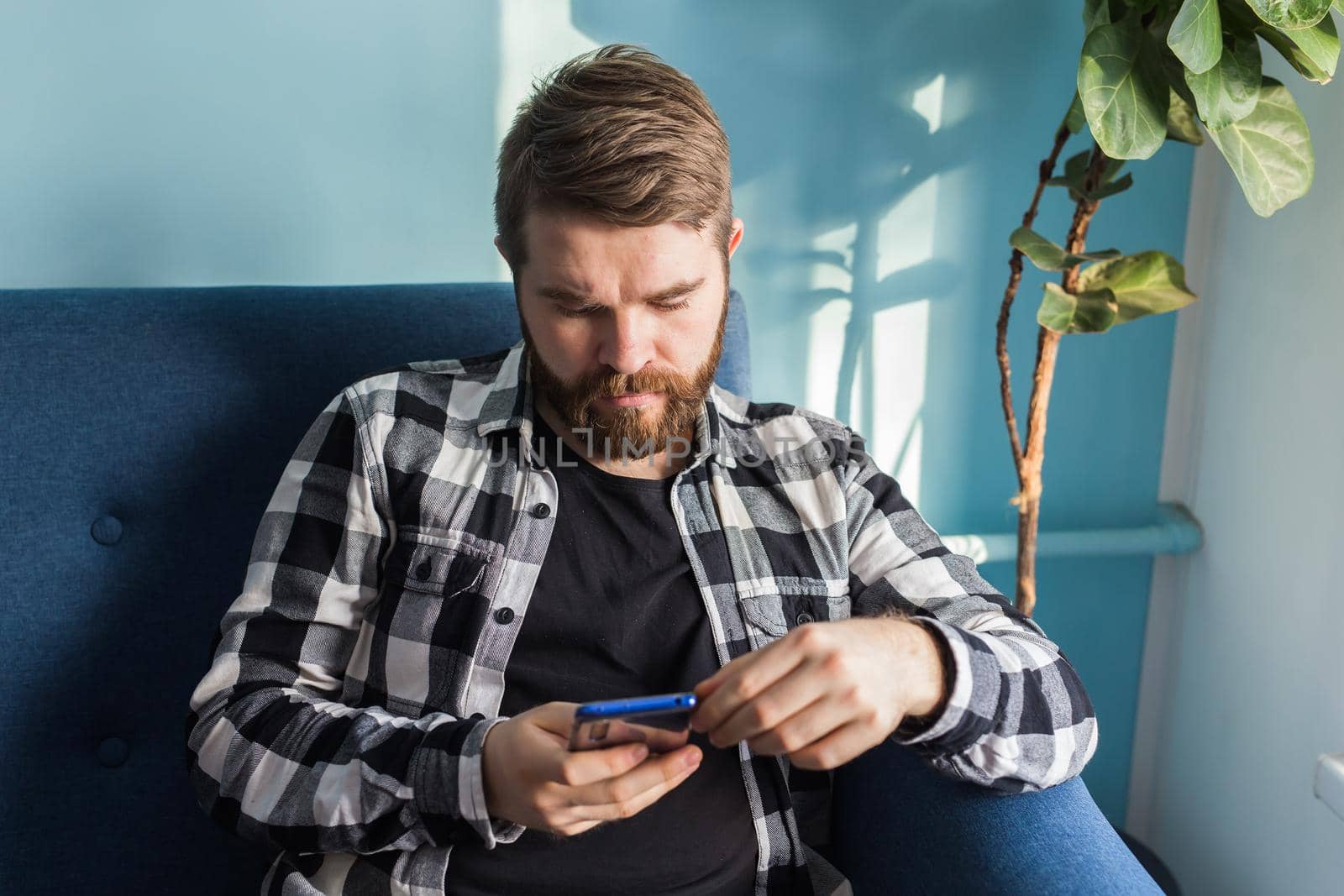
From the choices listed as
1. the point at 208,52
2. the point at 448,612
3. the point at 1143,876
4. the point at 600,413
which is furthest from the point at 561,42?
the point at 1143,876

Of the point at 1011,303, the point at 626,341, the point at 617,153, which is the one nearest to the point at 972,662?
the point at 626,341

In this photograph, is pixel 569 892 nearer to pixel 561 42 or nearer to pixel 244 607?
pixel 244 607

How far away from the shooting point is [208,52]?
1.35 metres

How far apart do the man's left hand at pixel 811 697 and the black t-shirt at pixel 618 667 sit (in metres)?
0.21

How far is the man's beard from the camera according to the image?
106 centimetres

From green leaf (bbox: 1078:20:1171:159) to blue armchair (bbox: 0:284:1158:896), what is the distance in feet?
2.29

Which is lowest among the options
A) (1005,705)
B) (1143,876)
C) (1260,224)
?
(1143,876)

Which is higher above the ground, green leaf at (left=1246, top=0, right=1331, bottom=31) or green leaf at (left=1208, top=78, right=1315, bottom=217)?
green leaf at (left=1246, top=0, right=1331, bottom=31)

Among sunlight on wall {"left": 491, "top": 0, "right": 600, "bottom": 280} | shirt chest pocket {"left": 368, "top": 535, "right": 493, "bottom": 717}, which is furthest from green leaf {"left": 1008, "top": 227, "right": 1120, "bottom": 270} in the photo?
shirt chest pocket {"left": 368, "top": 535, "right": 493, "bottom": 717}

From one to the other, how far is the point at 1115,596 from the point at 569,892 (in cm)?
118

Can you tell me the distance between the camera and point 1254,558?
1531mm

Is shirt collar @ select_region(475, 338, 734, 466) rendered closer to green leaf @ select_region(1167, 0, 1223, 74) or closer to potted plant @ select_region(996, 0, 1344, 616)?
potted plant @ select_region(996, 0, 1344, 616)

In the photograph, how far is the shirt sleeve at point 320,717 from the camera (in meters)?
0.92

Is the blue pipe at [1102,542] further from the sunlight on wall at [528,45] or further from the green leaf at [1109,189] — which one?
the sunlight on wall at [528,45]
